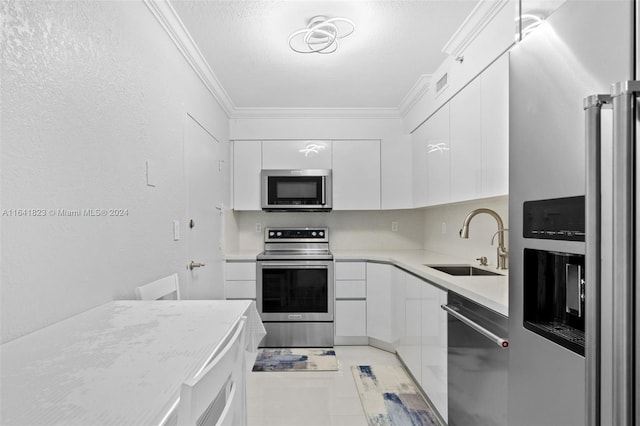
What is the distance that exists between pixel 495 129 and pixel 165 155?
5.82ft

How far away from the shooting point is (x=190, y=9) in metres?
1.95

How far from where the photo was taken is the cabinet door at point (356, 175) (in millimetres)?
3725

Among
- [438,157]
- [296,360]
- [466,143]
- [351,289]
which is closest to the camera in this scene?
[466,143]

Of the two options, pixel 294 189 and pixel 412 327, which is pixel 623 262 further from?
pixel 294 189

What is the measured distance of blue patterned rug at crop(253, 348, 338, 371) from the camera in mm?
2928

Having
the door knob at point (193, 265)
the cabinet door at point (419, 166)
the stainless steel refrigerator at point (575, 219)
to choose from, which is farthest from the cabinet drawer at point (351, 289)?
the stainless steel refrigerator at point (575, 219)

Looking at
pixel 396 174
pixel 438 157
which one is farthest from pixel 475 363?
pixel 396 174

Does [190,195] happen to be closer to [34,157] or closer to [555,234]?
[34,157]

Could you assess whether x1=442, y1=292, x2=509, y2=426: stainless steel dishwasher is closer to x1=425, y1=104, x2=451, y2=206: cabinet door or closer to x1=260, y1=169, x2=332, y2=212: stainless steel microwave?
x1=425, y1=104, x2=451, y2=206: cabinet door

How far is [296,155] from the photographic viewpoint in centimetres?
373

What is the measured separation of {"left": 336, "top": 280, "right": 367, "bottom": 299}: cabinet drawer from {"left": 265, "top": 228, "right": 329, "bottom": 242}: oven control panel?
2.07 ft

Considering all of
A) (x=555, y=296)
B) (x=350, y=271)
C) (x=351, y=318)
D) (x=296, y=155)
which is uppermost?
(x=296, y=155)

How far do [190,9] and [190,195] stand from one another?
3.57 feet

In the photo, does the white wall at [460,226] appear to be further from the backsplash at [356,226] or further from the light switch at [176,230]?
the light switch at [176,230]
